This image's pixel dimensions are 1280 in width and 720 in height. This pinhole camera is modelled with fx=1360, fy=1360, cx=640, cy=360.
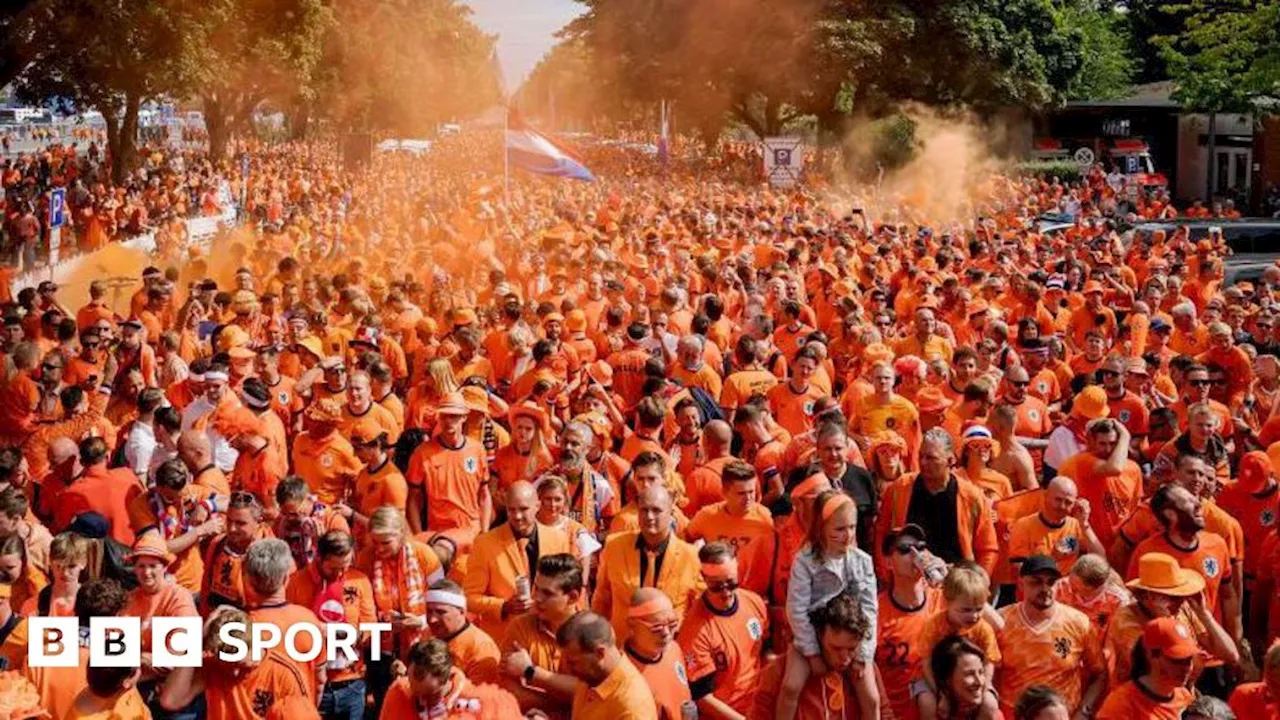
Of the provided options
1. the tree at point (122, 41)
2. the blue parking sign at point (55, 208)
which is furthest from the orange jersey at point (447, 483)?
the tree at point (122, 41)

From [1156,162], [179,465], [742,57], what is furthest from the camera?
[1156,162]

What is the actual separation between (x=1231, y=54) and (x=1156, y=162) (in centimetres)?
1445

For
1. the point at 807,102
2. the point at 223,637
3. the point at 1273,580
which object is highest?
the point at 807,102

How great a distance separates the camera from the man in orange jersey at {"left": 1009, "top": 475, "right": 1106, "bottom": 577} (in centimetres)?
662

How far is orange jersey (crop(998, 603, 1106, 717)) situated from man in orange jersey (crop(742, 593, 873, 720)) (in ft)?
2.53

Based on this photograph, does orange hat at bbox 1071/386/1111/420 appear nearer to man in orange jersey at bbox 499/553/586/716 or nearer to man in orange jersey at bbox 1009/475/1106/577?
man in orange jersey at bbox 1009/475/1106/577

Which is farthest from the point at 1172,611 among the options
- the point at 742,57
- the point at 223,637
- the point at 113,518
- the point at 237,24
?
the point at 742,57

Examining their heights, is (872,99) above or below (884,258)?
above

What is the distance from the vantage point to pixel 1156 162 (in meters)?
46.2

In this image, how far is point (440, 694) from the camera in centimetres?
479

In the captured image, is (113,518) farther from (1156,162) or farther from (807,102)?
(1156,162)

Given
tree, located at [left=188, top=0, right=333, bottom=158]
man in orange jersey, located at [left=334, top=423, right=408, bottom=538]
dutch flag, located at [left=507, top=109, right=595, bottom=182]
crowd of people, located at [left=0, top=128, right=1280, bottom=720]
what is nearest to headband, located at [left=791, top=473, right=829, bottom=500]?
crowd of people, located at [left=0, top=128, right=1280, bottom=720]

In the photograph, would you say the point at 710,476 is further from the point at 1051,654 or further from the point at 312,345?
the point at 312,345

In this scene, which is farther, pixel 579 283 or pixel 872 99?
pixel 872 99
